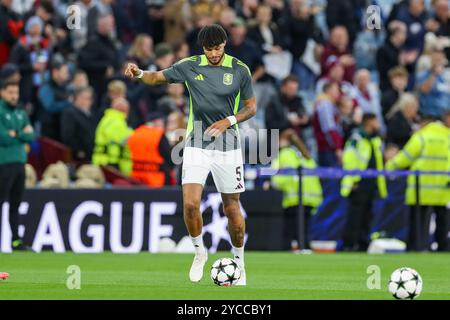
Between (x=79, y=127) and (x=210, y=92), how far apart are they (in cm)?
959

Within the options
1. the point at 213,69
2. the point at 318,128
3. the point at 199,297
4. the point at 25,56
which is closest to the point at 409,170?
the point at 318,128

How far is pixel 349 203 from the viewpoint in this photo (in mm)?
22797

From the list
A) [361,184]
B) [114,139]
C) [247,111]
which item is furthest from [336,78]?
[247,111]

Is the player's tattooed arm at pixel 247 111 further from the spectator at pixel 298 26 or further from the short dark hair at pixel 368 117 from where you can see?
the spectator at pixel 298 26

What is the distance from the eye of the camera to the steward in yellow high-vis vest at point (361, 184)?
22.7m

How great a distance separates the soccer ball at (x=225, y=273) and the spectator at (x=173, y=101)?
9555 mm

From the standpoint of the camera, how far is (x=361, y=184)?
903 inches

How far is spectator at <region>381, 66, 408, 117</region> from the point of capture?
26.0m

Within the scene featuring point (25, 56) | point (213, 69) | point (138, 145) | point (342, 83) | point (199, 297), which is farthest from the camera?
point (342, 83)

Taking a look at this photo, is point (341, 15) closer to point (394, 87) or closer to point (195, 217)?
point (394, 87)
